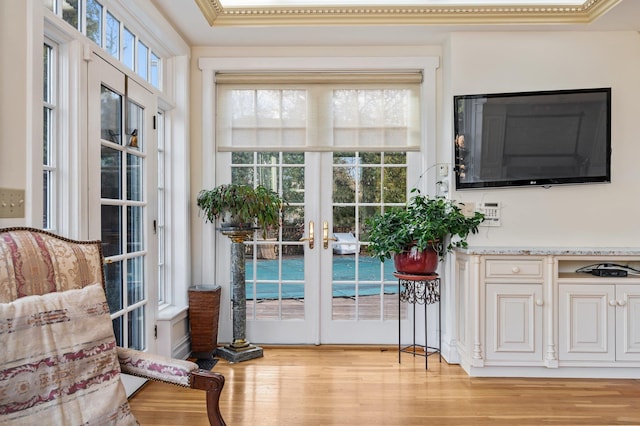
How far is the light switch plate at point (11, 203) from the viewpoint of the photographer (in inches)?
68.2

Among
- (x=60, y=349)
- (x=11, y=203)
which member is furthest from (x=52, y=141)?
(x=60, y=349)

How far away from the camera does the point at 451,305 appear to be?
356 centimetres

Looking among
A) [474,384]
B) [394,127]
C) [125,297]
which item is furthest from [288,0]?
[474,384]

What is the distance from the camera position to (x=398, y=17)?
3.36m

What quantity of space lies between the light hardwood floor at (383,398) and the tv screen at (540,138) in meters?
1.44

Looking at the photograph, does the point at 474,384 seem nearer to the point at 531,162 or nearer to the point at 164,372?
the point at 531,162

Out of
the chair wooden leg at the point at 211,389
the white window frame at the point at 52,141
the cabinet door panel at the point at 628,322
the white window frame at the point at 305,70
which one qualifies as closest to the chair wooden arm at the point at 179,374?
the chair wooden leg at the point at 211,389

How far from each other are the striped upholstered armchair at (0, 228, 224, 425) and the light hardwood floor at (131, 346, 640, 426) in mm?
1095

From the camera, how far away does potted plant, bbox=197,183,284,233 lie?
339 centimetres

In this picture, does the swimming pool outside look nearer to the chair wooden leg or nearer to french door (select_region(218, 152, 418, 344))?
french door (select_region(218, 152, 418, 344))

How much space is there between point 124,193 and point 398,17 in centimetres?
228

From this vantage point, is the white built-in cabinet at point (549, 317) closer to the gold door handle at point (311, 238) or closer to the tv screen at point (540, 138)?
the tv screen at point (540, 138)

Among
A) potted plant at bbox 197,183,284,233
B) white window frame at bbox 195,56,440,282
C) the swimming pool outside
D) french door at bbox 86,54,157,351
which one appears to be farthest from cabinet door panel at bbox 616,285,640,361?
french door at bbox 86,54,157,351

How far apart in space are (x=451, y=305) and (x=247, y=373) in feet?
5.35
